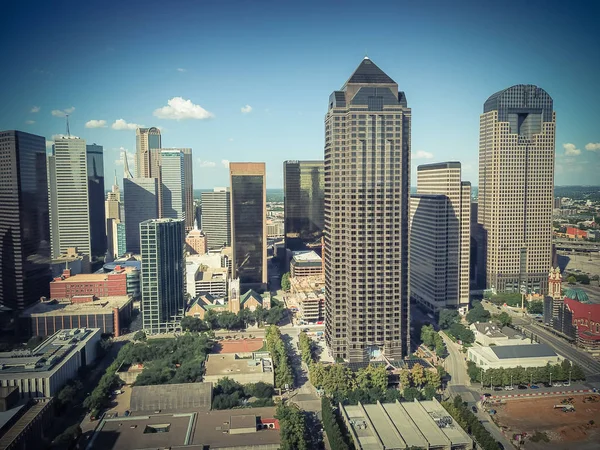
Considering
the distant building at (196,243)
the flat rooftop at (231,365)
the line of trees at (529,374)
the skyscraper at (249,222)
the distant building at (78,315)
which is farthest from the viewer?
the distant building at (196,243)

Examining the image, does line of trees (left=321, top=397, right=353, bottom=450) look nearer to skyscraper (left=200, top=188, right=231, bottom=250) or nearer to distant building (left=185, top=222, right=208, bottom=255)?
distant building (left=185, top=222, right=208, bottom=255)

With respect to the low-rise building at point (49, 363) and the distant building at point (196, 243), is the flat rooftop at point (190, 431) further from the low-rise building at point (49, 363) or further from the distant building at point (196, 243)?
the distant building at point (196, 243)

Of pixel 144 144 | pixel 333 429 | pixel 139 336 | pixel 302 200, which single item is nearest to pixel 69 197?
pixel 302 200

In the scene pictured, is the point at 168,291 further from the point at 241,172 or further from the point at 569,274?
the point at 569,274

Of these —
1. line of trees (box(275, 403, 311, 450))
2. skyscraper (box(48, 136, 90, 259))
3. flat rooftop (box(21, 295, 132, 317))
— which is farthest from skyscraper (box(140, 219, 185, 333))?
skyscraper (box(48, 136, 90, 259))

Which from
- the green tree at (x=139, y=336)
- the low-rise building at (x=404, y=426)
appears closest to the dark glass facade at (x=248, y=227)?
the green tree at (x=139, y=336)

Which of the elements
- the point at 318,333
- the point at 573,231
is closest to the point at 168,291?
the point at 318,333

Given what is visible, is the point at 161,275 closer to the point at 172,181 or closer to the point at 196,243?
the point at 196,243
